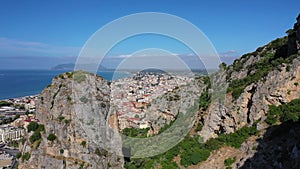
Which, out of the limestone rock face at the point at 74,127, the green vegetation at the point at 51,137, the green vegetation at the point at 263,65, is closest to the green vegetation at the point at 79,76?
the limestone rock face at the point at 74,127

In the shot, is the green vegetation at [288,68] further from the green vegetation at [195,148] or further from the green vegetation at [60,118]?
the green vegetation at [60,118]

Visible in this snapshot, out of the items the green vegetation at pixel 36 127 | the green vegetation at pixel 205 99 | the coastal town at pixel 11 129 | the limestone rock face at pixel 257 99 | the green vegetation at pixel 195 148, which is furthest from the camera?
the coastal town at pixel 11 129

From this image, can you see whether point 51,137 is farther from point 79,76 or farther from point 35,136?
point 79,76

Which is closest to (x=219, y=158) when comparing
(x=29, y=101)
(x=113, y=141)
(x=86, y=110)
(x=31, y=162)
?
(x=113, y=141)

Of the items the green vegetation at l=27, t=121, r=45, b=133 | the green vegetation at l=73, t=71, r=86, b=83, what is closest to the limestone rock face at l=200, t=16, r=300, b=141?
the green vegetation at l=73, t=71, r=86, b=83

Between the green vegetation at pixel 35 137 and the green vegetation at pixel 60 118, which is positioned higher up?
the green vegetation at pixel 60 118

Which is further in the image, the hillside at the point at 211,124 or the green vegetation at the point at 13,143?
the green vegetation at the point at 13,143

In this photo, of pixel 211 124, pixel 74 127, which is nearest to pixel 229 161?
pixel 211 124

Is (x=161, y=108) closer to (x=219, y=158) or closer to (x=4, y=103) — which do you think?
(x=219, y=158)

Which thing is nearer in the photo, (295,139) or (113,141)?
(295,139)
